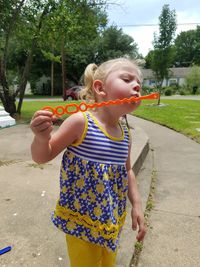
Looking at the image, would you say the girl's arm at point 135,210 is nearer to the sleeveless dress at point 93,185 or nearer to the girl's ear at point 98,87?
the sleeveless dress at point 93,185

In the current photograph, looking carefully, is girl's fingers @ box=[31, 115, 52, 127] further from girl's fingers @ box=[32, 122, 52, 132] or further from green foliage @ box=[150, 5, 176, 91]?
green foliage @ box=[150, 5, 176, 91]

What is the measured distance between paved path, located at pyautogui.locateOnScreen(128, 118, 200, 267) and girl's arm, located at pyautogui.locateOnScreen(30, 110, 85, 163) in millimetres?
1400

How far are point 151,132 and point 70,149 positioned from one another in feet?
23.9

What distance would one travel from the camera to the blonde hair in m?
1.50

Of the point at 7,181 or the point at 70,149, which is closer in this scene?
the point at 70,149

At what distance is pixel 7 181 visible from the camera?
11.6ft

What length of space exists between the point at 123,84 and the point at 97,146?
325 millimetres

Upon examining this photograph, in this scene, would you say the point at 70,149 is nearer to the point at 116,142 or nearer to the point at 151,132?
the point at 116,142

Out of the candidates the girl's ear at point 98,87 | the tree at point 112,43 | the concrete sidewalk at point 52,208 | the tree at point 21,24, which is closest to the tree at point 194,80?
the tree at point 112,43

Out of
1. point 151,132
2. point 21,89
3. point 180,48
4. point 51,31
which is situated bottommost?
point 151,132

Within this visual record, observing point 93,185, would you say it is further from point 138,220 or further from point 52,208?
point 52,208

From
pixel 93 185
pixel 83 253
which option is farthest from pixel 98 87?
pixel 83 253

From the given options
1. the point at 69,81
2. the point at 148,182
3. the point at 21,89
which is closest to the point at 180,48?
the point at 69,81

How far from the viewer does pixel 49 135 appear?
4.24ft
